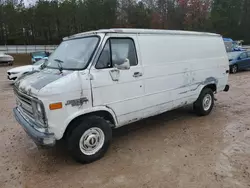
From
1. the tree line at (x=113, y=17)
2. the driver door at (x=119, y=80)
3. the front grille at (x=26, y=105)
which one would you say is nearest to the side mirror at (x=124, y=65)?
the driver door at (x=119, y=80)

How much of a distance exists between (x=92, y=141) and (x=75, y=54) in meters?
1.57

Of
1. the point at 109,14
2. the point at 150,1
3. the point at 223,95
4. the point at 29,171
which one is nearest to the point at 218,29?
the point at 150,1

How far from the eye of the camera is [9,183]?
10.7 ft

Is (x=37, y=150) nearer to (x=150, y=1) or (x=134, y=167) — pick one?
(x=134, y=167)

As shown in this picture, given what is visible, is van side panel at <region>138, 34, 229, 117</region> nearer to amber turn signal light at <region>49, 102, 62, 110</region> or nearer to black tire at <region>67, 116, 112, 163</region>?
black tire at <region>67, 116, 112, 163</region>

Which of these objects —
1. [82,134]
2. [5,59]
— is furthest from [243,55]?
[5,59]

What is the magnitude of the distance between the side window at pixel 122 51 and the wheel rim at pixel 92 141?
4.08 feet

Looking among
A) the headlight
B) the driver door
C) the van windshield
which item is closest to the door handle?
the driver door

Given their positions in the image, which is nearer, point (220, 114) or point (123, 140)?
point (123, 140)

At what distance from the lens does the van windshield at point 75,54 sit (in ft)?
11.9

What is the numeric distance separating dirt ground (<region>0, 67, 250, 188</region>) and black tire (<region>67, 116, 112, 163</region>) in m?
0.13

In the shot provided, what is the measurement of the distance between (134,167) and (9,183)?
193 centimetres

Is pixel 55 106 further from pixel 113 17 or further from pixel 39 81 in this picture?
pixel 113 17

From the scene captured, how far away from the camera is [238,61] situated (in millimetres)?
14672
